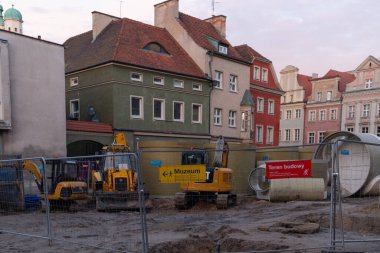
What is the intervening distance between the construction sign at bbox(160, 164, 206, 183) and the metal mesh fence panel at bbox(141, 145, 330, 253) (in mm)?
20

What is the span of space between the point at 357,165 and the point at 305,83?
46.4 metres

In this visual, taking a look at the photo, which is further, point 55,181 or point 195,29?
point 195,29

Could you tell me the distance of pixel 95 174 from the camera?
14391mm

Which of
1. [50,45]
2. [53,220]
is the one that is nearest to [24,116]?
[50,45]

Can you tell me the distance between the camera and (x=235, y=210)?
15.4m

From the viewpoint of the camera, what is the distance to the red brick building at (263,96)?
124 feet

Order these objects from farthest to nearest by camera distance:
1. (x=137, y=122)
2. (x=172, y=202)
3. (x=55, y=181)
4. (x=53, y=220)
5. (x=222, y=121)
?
(x=222, y=121)
(x=137, y=122)
(x=172, y=202)
(x=55, y=181)
(x=53, y=220)

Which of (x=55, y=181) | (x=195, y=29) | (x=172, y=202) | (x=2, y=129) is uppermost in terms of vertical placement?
(x=195, y=29)

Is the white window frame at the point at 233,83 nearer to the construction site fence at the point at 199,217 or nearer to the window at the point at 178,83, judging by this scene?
the window at the point at 178,83

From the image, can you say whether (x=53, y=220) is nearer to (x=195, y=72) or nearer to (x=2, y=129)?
(x=2, y=129)

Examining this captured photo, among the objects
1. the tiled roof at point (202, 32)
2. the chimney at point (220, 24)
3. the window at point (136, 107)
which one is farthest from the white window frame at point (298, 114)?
the window at point (136, 107)

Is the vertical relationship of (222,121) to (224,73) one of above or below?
below

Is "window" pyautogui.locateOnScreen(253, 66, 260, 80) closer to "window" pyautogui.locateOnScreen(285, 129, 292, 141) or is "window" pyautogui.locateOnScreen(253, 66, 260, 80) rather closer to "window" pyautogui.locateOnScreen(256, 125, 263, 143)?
"window" pyautogui.locateOnScreen(256, 125, 263, 143)

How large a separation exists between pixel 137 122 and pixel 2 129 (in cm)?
992
